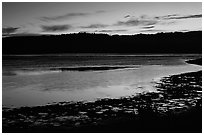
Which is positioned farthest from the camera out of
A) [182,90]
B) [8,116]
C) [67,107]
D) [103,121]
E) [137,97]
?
[182,90]

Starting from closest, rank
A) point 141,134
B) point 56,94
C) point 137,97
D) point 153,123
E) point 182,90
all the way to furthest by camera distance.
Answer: point 141,134 < point 153,123 < point 137,97 < point 182,90 < point 56,94

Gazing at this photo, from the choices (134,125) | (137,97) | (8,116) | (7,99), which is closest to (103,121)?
(134,125)

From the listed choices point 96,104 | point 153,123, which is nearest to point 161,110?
point 153,123

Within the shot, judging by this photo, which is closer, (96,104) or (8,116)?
(8,116)

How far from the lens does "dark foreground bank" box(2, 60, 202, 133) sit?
855 cm

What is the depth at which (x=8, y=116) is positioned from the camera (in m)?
10.1

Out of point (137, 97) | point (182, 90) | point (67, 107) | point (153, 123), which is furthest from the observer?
point (182, 90)

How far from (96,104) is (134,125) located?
3.66 meters

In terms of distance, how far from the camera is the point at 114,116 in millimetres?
9945

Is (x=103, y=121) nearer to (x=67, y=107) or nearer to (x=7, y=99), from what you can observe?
(x=67, y=107)

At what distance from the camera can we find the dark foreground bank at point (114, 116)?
8.55 m

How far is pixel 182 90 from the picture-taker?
48.0 ft

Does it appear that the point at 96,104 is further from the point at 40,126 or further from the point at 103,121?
the point at 40,126

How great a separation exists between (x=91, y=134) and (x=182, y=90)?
27.8ft
